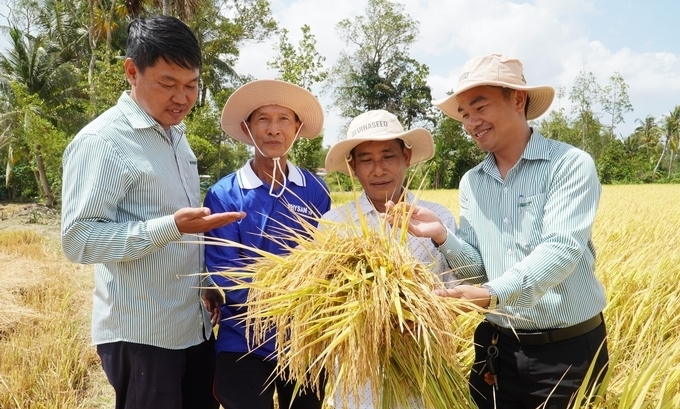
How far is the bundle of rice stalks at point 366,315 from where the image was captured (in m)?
1.11

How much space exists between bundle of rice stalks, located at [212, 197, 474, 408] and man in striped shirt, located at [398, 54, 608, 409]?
0.36 meters

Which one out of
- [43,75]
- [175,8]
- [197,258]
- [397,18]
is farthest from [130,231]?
[397,18]

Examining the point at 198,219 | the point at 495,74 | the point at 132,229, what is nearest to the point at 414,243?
the point at 495,74

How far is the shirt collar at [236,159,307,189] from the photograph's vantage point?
6.26ft

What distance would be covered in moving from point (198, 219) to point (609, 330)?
2248mm

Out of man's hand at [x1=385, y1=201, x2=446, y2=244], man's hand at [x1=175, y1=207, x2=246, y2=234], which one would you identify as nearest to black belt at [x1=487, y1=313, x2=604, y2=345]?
man's hand at [x1=385, y1=201, x2=446, y2=244]

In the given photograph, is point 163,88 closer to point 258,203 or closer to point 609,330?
point 258,203

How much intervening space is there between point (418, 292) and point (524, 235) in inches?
25.1

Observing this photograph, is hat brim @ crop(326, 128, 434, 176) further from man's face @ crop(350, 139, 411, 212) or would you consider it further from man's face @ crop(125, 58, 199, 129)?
man's face @ crop(125, 58, 199, 129)

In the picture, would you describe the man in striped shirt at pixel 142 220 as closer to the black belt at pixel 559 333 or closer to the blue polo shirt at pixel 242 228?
the blue polo shirt at pixel 242 228

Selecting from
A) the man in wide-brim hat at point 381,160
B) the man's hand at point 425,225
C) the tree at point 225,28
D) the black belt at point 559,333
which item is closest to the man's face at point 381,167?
the man in wide-brim hat at point 381,160

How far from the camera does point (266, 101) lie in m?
1.99

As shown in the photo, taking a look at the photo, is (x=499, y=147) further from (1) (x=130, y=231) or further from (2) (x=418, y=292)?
(1) (x=130, y=231)

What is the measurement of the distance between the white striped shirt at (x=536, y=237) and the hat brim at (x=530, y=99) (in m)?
0.16
